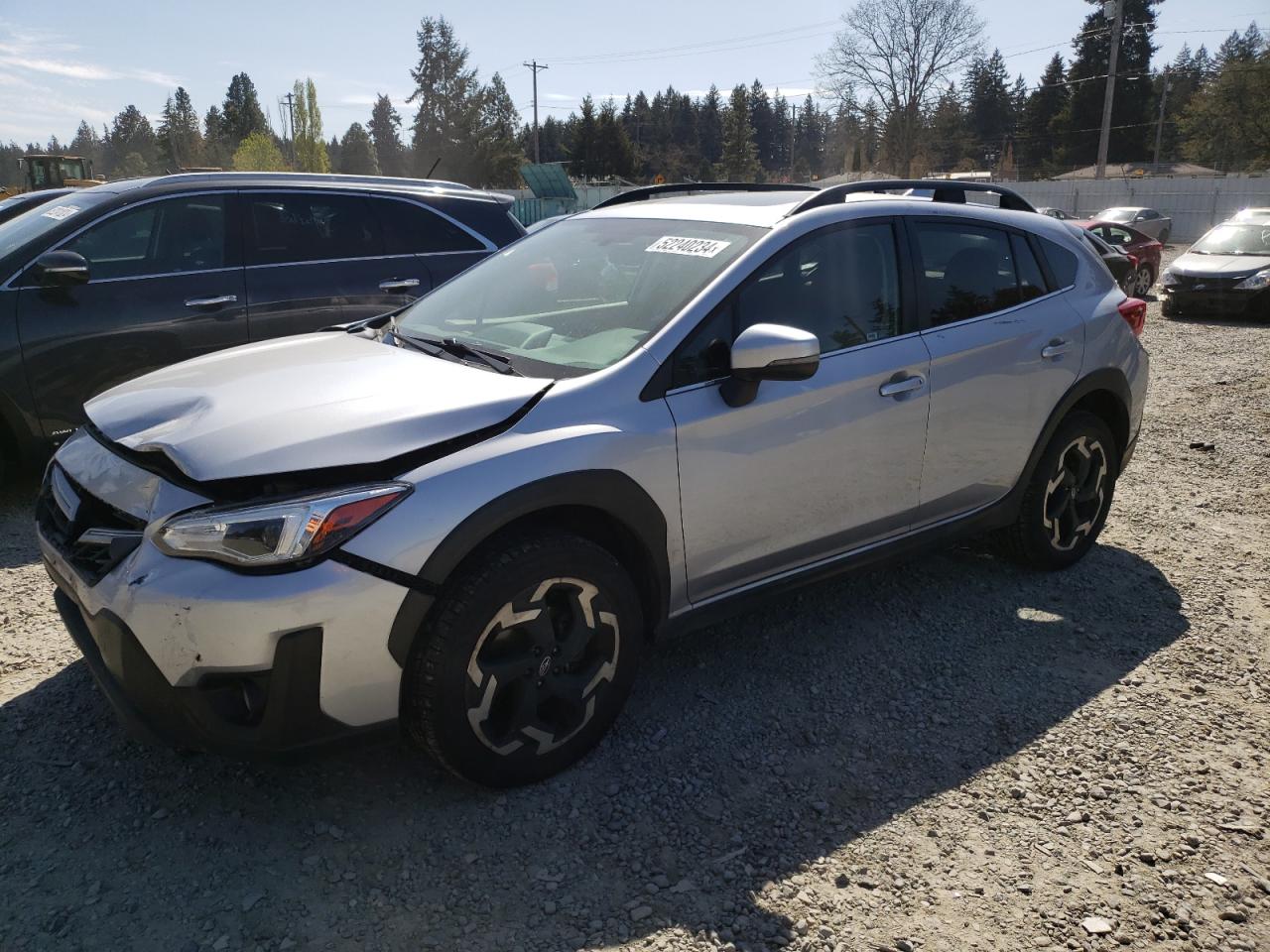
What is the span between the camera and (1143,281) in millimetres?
17672

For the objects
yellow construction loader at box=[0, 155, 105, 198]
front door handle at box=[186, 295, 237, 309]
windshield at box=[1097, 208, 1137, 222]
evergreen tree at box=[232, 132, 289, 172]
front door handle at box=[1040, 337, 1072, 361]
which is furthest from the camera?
evergreen tree at box=[232, 132, 289, 172]

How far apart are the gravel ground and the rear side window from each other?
3146 millimetres

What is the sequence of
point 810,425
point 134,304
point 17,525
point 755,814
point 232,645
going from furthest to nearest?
1. point 134,304
2. point 17,525
3. point 810,425
4. point 755,814
5. point 232,645

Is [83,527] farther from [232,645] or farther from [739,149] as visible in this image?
[739,149]

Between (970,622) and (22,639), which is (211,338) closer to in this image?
(22,639)

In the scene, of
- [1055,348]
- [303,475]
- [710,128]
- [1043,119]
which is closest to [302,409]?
[303,475]

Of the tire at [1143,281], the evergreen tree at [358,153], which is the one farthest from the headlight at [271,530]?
the evergreen tree at [358,153]

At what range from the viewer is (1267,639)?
3869 millimetres

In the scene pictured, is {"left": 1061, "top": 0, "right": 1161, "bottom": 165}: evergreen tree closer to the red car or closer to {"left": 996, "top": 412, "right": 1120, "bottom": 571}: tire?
the red car

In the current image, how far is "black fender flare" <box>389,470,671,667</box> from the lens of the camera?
236cm

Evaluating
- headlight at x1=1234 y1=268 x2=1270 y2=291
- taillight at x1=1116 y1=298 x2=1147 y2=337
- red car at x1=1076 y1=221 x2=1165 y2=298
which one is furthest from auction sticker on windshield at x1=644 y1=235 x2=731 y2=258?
red car at x1=1076 y1=221 x2=1165 y2=298

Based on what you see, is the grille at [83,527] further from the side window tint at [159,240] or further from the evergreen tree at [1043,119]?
the evergreen tree at [1043,119]

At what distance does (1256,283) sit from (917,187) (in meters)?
12.8

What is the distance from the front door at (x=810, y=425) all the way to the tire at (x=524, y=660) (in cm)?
39
